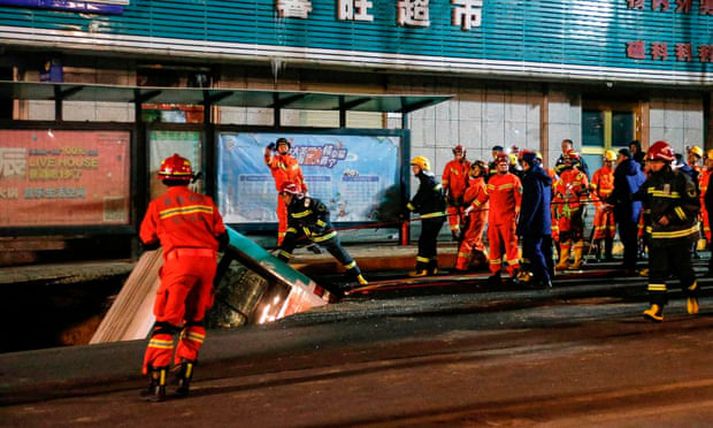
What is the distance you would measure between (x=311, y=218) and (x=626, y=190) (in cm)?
474

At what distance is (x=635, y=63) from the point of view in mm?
20875

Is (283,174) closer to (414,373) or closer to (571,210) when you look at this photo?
(571,210)

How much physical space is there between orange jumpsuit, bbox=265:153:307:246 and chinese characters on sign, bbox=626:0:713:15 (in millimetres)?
9676

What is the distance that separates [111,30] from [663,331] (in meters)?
11.0

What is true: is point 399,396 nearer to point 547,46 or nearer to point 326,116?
point 326,116

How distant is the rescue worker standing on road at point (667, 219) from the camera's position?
924 centimetres

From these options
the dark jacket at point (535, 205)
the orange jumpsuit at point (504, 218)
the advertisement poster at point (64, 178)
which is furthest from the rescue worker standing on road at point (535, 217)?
the advertisement poster at point (64, 178)

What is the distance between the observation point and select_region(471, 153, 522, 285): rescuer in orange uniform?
12.7 m

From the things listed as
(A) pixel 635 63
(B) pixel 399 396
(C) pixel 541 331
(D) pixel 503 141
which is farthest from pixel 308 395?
(A) pixel 635 63

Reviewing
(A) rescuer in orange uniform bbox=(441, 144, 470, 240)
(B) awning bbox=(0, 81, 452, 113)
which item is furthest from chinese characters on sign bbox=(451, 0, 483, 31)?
(A) rescuer in orange uniform bbox=(441, 144, 470, 240)

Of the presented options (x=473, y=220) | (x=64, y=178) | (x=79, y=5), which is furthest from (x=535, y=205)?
(x=79, y=5)

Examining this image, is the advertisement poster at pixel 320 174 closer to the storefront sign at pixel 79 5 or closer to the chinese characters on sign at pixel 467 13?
the storefront sign at pixel 79 5

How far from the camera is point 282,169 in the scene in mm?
15273

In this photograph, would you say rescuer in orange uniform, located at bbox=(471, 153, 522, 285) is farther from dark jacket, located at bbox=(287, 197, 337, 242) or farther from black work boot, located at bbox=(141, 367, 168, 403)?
black work boot, located at bbox=(141, 367, 168, 403)
